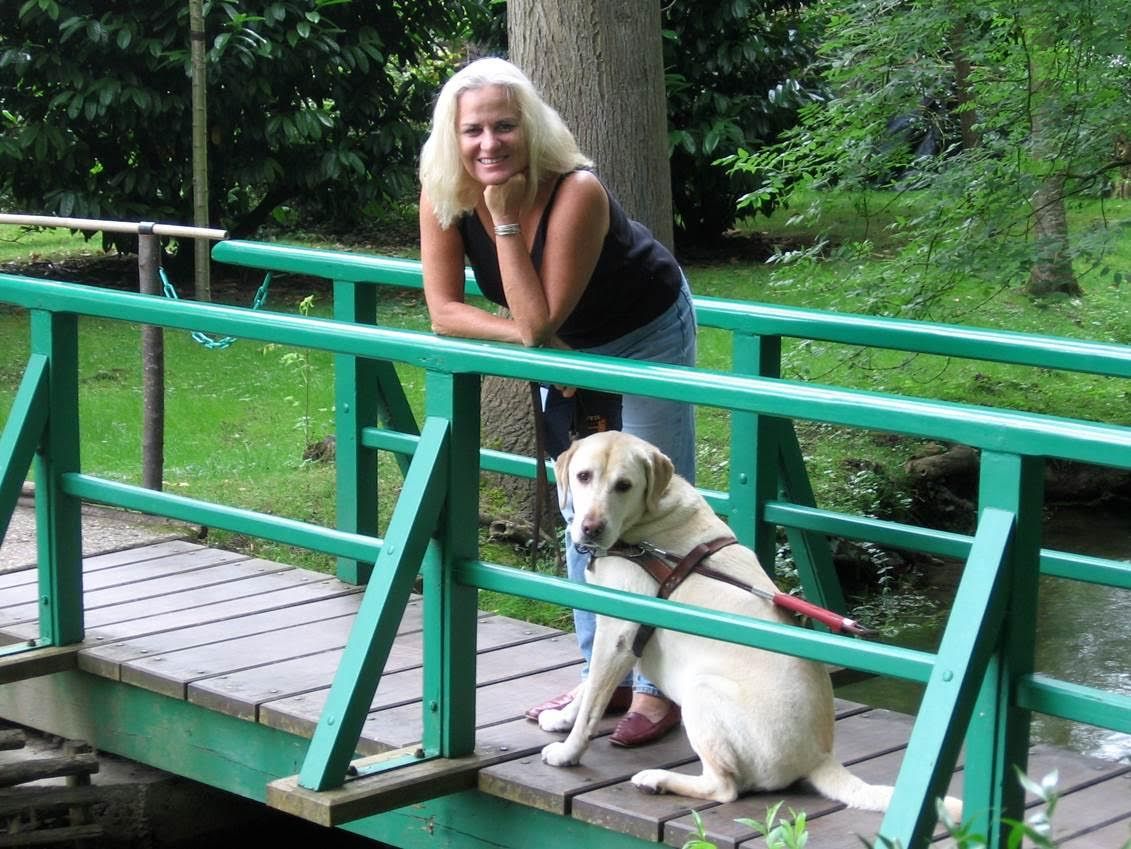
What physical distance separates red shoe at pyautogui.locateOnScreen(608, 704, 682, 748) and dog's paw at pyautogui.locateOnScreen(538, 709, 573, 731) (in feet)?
0.37

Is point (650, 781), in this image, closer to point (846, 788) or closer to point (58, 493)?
point (846, 788)

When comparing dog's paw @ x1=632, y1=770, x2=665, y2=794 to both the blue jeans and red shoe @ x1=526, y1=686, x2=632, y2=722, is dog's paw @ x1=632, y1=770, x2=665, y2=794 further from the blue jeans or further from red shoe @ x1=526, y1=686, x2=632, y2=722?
red shoe @ x1=526, y1=686, x2=632, y2=722

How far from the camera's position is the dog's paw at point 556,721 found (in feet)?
13.5

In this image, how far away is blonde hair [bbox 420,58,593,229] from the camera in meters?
3.98

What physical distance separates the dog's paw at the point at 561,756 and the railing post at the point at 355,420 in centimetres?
151

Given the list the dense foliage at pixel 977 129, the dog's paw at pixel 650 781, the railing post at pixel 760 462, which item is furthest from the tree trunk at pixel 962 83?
the dog's paw at pixel 650 781

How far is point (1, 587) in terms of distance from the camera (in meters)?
5.64

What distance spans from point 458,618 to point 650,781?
1.94 feet

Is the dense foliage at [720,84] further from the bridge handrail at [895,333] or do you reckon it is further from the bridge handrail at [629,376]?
the bridge handrail at [629,376]

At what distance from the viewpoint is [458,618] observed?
3.89m

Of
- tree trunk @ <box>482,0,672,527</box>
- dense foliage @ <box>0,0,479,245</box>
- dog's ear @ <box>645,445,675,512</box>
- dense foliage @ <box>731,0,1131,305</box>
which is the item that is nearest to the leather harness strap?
dog's ear @ <box>645,445,675,512</box>

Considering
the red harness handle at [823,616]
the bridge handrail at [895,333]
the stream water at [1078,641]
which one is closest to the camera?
the red harness handle at [823,616]

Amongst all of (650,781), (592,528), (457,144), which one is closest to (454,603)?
(592,528)

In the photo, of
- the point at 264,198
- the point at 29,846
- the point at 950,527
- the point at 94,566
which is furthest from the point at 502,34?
the point at 29,846
